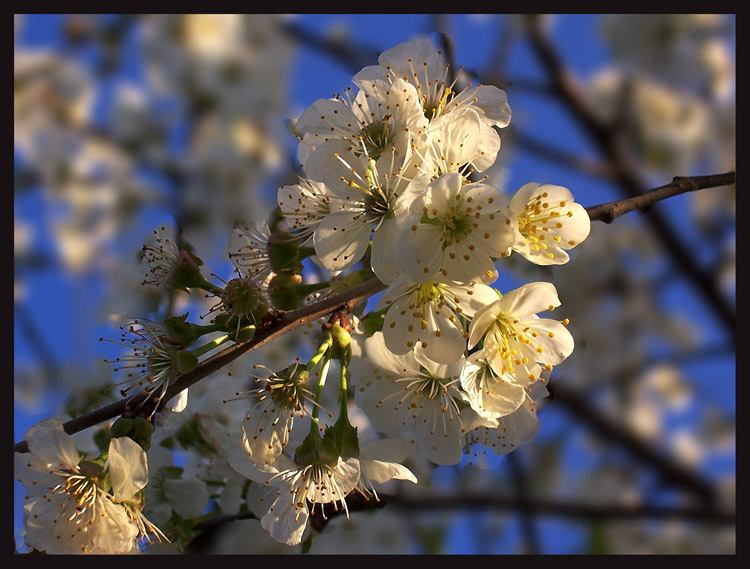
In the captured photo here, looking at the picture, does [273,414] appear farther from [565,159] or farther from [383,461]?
[565,159]

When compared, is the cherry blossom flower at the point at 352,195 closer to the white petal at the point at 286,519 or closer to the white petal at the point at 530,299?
the white petal at the point at 530,299

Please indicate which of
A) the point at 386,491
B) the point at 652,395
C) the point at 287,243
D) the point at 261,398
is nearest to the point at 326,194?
the point at 287,243

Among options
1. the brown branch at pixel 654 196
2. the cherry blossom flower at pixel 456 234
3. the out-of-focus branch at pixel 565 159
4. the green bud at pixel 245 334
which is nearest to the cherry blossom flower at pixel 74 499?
the green bud at pixel 245 334

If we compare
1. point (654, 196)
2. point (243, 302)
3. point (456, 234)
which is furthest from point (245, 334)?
point (654, 196)

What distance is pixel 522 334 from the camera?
1049mm

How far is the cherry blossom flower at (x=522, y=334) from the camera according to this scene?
3.34 ft

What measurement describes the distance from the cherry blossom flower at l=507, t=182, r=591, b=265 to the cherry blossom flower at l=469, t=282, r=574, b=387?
5 centimetres

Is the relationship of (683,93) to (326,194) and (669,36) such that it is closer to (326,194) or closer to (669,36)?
(669,36)

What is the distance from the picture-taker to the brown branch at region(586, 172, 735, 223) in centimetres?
113

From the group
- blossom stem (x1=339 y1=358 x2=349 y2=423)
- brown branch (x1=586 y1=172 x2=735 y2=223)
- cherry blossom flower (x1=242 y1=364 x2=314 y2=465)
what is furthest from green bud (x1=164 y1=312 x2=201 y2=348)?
brown branch (x1=586 y1=172 x2=735 y2=223)

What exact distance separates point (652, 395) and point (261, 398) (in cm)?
578

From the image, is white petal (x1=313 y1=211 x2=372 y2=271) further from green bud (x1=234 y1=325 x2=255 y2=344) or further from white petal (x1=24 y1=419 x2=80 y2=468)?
white petal (x1=24 y1=419 x2=80 y2=468)

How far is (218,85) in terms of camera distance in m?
5.63

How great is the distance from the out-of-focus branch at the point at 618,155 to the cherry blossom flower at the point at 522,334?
2.47 m
